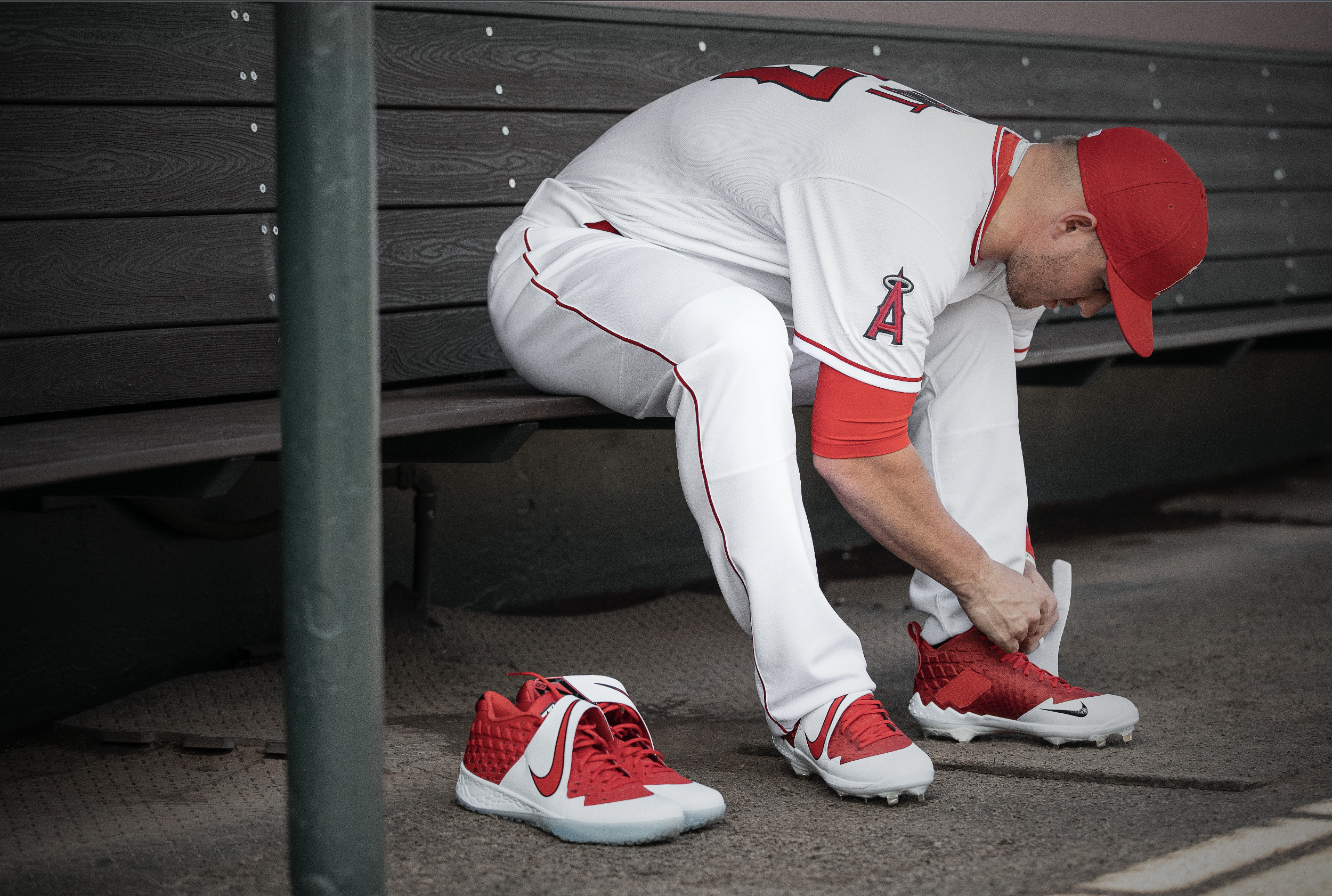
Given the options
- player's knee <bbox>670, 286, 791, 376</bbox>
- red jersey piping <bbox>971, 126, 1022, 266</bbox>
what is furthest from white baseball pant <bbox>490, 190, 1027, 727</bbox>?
red jersey piping <bbox>971, 126, 1022, 266</bbox>

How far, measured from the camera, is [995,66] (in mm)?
3787

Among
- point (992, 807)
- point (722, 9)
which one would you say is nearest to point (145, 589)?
point (992, 807)

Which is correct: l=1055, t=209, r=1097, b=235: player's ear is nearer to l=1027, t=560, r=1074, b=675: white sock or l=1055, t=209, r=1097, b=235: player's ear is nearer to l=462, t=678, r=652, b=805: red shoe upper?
l=1027, t=560, r=1074, b=675: white sock

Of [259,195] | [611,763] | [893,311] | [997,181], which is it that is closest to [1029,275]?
[997,181]

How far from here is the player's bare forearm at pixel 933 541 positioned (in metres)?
1.97

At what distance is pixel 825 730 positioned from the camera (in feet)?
6.20

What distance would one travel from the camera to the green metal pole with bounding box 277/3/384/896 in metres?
1.31

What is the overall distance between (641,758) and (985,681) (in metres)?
0.60

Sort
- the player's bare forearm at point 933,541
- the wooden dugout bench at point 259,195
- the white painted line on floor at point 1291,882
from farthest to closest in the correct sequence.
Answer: the wooden dugout bench at point 259,195 < the player's bare forearm at point 933,541 < the white painted line on floor at point 1291,882

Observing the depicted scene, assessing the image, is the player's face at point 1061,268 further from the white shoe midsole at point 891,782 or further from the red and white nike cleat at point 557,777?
the red and white nike cleat at point 557,777

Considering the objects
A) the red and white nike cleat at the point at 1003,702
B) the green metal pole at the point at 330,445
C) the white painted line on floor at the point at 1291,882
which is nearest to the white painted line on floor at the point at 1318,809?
the white painted line on floor at the point at 1291,882

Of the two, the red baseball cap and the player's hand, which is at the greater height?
the red baseball cap

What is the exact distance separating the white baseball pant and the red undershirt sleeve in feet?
0.16

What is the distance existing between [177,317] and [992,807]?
1556 millimetres
